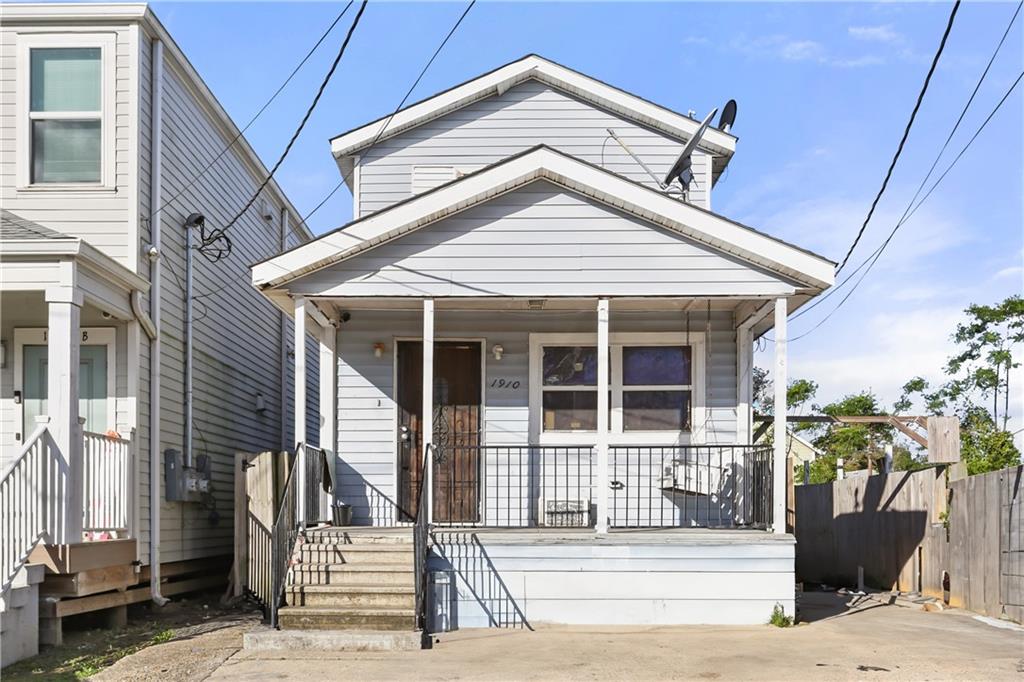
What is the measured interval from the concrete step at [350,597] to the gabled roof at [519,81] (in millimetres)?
5961

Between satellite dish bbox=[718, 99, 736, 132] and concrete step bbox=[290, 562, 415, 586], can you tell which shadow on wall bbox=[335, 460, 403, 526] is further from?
satellite dish bbox=[718, 99, 736, 132]

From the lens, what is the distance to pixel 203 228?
12.4 m

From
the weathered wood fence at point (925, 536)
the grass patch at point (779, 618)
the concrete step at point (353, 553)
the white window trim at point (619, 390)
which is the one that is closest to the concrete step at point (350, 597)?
the concrete step at point (353, 553)

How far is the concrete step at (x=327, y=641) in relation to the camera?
8000 millimetres

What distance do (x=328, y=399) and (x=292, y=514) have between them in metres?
1.88

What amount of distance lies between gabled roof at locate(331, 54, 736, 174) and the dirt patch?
19.0ft

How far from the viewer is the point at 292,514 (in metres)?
9.42

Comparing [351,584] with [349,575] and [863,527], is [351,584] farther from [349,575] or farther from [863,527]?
[863,527]

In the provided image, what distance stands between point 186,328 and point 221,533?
3068 millimetres

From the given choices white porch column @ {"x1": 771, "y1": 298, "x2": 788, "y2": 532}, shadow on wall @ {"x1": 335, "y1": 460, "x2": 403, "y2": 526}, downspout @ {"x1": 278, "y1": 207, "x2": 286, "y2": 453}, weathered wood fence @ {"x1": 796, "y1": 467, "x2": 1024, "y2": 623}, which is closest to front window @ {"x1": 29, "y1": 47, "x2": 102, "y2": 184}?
shadow on wall @ {"x1": 335, "y1": 460, "x2": 403, "y2": 526}

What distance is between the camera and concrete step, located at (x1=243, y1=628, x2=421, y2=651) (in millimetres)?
8000

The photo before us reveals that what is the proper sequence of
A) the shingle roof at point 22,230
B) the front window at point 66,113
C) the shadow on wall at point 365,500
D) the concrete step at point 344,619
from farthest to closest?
the shadow on wall at point 365,500 < the front window at point 66,113 < the shingle roof at point 22,230 < the concrete step at point 344,619

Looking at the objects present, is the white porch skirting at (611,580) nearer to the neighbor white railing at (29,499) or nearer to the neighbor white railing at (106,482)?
the neighbor white railing at (106,482)

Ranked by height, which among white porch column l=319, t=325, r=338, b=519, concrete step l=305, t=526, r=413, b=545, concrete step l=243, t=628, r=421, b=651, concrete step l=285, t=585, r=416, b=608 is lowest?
concrete step l=243, t=628, r=421, b=651
